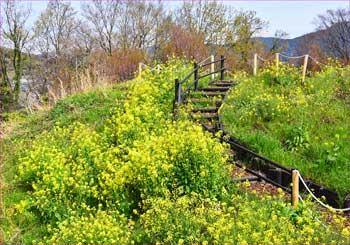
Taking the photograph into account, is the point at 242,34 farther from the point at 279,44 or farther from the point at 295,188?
the point at 295,188

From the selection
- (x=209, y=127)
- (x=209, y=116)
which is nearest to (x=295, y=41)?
(x=209, y=116)

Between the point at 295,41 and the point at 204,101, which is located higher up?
the point at 295,41

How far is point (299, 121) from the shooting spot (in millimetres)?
10578

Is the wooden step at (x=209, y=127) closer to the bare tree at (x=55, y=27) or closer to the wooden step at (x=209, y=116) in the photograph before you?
the wooden step at (x=209, y=116)

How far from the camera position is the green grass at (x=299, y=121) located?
8780mm

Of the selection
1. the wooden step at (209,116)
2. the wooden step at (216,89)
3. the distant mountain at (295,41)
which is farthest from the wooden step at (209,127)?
the distant mountain at (295,41)

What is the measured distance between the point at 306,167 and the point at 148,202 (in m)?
4.16

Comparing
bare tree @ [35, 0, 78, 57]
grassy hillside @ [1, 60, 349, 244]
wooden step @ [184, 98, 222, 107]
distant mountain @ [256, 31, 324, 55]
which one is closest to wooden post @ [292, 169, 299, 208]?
grassy hillside @ [1, 60, 349, 244]

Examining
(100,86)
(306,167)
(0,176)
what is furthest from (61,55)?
(306,167)

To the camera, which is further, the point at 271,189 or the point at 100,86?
the point at 100,86

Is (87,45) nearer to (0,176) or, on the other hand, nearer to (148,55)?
(148,55)

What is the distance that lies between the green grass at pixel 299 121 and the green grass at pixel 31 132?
3744 millimetres

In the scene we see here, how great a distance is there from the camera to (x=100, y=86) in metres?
14.2

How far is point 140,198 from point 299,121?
5611 millimetres
